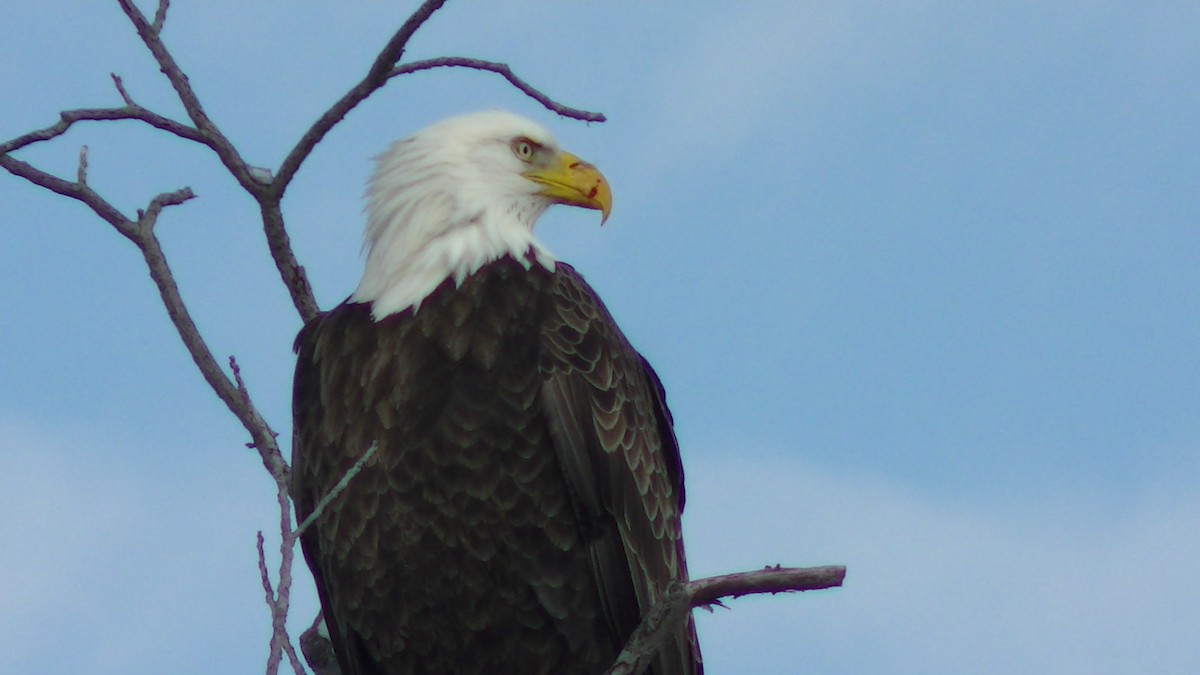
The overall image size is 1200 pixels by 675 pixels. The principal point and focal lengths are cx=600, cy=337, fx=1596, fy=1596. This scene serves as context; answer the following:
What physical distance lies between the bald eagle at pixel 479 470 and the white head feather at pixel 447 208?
0.02 meters

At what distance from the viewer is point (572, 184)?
572 cm

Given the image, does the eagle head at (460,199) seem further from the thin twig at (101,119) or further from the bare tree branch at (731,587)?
the bare tree branch at (731,587)

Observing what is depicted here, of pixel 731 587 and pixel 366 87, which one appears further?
pixel 366 87

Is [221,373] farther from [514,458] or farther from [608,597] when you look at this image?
[608,597]

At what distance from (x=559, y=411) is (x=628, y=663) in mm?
846

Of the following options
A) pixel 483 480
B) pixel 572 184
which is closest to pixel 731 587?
pixel 483 480

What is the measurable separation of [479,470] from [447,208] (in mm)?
1127

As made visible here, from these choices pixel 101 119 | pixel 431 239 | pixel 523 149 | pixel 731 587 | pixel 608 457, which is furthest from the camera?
pixel 523 149

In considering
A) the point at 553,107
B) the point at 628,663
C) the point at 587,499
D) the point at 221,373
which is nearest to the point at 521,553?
the point at 587,499

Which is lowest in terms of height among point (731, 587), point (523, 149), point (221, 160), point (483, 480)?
→ point (731, 587)

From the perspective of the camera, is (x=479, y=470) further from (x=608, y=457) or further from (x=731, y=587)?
(x=731, y=587)

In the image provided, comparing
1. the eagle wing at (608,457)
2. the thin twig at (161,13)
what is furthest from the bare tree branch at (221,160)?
the eagle wing at (608,457)

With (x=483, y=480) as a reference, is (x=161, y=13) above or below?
above

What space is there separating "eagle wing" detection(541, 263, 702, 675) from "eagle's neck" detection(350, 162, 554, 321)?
0.82 ft
